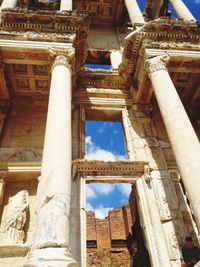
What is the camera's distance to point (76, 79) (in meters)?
11.9

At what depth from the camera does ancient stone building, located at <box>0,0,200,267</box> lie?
6344 mm

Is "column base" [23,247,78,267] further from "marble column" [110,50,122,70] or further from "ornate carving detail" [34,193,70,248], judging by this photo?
"marble column" [110,50,122,70]

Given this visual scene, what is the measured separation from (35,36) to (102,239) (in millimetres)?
15539

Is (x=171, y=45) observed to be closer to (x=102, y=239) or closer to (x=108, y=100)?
(x=108, y=100)

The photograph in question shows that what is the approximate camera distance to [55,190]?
18.8 ft

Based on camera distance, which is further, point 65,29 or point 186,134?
point 65,29

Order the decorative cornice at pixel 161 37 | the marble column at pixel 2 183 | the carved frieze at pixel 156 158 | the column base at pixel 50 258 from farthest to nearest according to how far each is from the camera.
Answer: the decorative cornice at pixel 161 37 < the carved frieze at pixel 156 158 < the marble column at pixel 2 183 < the column base at pixel 50 258

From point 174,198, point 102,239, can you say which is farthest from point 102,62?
point 102,239

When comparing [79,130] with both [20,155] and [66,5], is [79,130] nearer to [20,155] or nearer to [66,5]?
[20,155]

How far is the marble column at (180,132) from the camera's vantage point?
20.8 ft


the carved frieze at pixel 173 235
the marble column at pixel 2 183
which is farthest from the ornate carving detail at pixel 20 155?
the carved frieze at pixel 173 235

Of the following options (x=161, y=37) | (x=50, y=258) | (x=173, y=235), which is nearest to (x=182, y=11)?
(x=161, y=37)

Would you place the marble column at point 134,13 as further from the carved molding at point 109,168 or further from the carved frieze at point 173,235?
the carved frieze at point 173,235

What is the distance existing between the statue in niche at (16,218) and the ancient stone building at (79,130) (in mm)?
29
